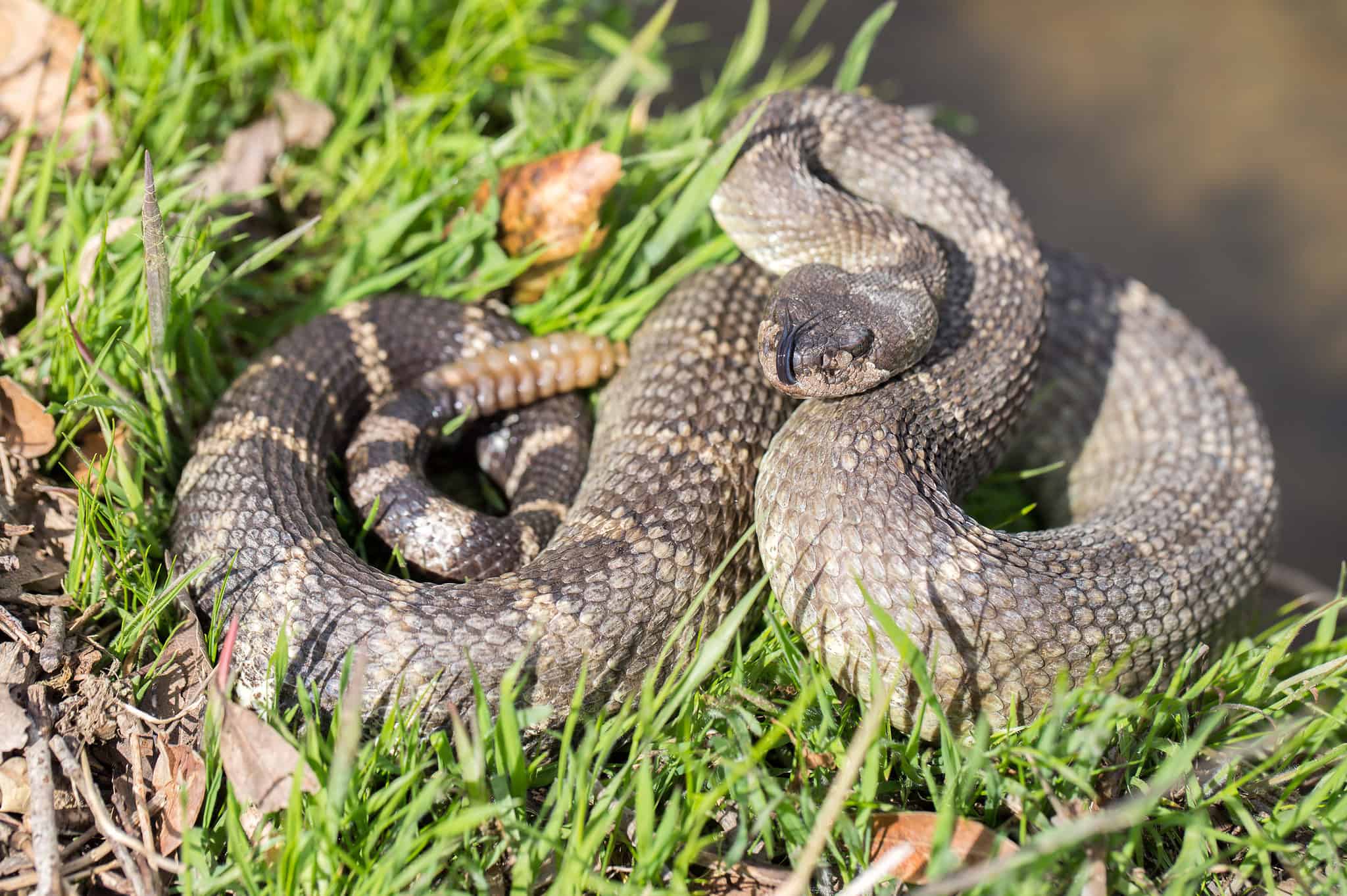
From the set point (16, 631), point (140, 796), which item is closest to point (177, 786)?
point (140, 796)

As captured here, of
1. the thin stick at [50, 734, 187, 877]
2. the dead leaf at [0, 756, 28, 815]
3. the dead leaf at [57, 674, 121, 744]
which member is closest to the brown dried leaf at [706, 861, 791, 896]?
the thin stick at [50, 734, 187, 877]

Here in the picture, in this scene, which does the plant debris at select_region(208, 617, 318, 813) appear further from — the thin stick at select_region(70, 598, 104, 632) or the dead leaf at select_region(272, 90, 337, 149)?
the dead leaf at select_region(272, 90, 337, 149)

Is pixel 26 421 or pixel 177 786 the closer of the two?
pixel 177 786

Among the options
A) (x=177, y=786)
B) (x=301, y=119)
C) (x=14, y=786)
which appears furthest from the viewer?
(x=301, y=119)

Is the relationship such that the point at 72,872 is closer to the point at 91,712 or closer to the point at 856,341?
the point at 91,712

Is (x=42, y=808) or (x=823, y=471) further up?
(x=823, y=471)
